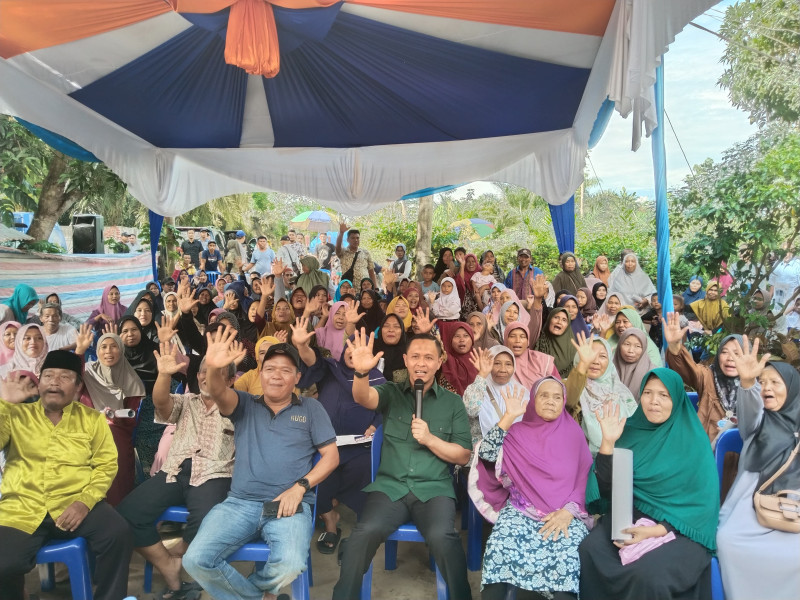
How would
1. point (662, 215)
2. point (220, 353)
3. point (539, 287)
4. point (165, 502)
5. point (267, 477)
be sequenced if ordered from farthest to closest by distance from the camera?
point (539, 287)
point (662, 215)
point (165, 502)
point (267, 477)
point (220, 353)

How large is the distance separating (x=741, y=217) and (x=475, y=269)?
3.14m

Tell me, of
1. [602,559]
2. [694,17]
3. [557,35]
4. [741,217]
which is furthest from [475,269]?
[602,559]

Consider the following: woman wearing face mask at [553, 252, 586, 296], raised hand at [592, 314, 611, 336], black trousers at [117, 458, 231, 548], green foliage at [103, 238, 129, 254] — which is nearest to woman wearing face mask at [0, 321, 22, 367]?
black trousers at [117, 458, 231, 548]

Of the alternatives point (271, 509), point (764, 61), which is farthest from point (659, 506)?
point (764, 61)

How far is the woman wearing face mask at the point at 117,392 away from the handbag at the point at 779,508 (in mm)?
2922

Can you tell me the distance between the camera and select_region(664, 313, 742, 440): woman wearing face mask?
2949 millimetres

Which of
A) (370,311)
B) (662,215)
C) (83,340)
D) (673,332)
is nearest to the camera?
(83,340)

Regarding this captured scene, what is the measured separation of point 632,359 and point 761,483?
50.8 inches

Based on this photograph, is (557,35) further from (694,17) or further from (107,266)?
(107,266)

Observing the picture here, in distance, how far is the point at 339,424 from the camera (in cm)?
338

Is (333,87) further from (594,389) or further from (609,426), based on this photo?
(609,426)

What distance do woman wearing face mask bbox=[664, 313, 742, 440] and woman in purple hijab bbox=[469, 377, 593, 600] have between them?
1030 millimetres

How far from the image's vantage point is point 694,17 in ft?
8.94

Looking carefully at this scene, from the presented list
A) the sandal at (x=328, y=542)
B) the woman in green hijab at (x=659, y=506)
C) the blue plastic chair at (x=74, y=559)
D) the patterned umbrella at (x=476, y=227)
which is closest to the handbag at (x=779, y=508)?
the woman in green hijab at (x=659, y=506)
